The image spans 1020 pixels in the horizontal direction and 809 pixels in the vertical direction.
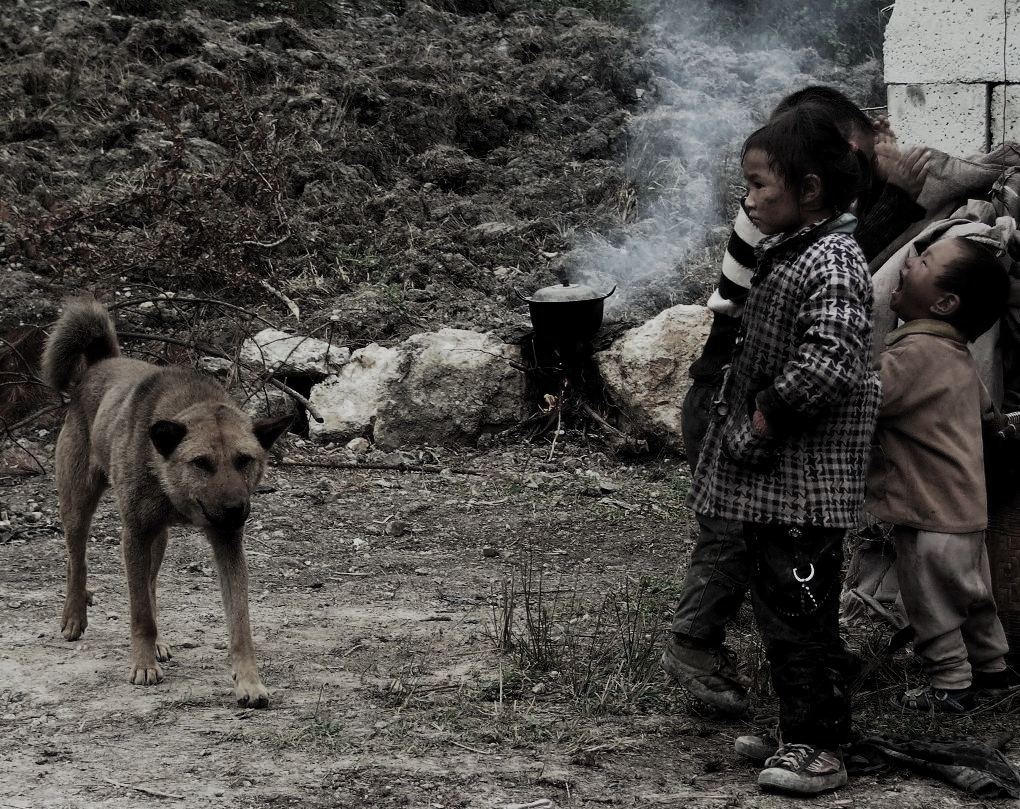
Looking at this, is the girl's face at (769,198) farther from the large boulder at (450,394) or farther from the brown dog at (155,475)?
the large boulder at (450,394)

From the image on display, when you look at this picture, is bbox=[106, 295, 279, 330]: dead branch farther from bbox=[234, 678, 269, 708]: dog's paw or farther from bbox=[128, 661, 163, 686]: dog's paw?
bbox=[234, 678, 269, 708]: dog's paw

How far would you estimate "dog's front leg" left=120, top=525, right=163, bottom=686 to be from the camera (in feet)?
14.4

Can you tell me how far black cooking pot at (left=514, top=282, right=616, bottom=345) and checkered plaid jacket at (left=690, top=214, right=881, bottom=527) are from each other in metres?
4.63

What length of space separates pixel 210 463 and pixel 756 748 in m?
2.16

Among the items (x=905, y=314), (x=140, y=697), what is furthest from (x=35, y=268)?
(x=905, y=314)

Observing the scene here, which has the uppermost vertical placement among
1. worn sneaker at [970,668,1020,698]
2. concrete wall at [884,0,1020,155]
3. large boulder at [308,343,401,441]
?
concrete wall at [884,0,1020,155]

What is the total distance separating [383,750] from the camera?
11.6 ft

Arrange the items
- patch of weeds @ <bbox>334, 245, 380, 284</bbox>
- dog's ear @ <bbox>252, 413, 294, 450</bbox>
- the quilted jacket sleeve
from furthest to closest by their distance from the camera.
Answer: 1. patch of weeds @ <bbox>334, 245, 380, 284</bbox>
2. dog's ear @ <bbox>252, 413, 294, 450</bbox>
3. the quilted jacket sleeve

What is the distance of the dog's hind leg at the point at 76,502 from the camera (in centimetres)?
493

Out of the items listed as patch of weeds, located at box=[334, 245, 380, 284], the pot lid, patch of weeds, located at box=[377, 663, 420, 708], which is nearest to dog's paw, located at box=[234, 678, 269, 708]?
patch of weeds, located at box=[377, 663, 420, 708]

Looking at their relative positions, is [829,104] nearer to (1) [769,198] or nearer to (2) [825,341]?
(1) [769,198]

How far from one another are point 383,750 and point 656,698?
99 cm

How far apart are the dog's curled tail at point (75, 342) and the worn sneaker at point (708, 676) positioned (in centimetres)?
315

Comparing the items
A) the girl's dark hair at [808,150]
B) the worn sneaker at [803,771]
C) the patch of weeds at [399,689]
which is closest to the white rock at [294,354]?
the patch of weeds at [399,689]
